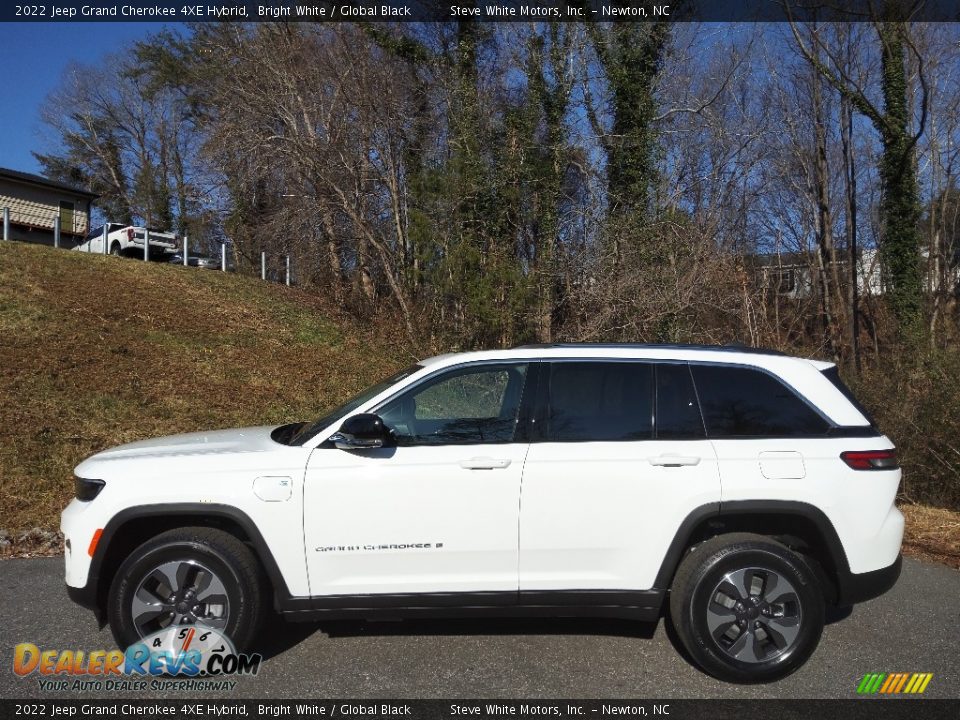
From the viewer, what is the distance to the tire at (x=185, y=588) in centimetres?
400

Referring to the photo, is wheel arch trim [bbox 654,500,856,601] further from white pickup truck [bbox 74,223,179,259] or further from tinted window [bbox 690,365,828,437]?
white pickup truck [bbox 74,223,179,259]

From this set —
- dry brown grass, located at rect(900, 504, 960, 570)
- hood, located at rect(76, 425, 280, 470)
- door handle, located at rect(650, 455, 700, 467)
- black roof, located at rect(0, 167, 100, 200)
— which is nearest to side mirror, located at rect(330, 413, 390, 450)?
hood, located at rect(76, 425, 280, 470)

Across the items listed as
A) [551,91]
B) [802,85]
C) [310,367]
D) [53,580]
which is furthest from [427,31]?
[53,580]

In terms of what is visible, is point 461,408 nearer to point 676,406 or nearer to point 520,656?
point 676,406

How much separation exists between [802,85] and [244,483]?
73.6 feet

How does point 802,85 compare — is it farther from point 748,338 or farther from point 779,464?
point 779,464

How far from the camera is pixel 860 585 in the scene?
4.08m

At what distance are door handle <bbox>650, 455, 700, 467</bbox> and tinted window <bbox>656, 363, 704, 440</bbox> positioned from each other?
14 cm

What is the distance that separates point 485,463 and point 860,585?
208cm

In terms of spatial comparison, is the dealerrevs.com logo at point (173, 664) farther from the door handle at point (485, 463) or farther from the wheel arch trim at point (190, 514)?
the door handle at point (485, 463)

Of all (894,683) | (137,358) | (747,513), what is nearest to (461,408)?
(747,513)

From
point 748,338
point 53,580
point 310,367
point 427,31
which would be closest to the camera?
point 53,580

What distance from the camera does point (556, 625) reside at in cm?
470

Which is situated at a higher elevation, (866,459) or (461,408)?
(461,408)
